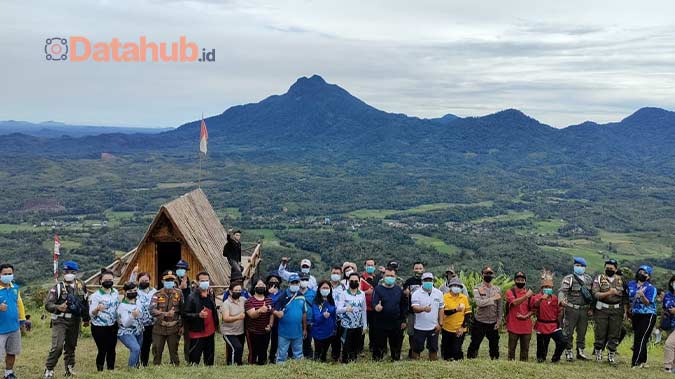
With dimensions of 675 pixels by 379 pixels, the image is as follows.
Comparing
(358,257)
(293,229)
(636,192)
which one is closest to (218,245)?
(358,257)

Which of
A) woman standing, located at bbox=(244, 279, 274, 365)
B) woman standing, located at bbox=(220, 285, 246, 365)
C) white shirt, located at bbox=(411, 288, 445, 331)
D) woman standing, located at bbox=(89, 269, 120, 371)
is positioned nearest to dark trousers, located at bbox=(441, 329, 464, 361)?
white shirt, located at bbox=(411, 288, 445, 331)

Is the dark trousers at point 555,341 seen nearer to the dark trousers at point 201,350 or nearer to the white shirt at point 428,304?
the white shirt at point 428,304

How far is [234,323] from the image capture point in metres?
9.27

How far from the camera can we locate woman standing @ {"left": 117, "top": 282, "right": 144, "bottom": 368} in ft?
28.7

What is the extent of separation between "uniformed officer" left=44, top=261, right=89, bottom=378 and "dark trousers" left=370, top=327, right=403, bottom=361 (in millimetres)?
4760

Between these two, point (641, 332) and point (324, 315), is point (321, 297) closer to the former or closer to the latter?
point (324, 315)

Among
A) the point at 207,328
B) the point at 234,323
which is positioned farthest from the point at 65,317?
the point at 234,323

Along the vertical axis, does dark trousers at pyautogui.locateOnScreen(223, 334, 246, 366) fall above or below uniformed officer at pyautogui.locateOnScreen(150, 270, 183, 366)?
below

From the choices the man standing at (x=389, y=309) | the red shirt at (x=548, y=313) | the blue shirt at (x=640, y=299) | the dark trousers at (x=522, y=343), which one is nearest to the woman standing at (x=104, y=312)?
the man standing at (x=389, y=309)

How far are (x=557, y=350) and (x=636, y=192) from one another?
155045mm

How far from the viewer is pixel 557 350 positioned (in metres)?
9.95

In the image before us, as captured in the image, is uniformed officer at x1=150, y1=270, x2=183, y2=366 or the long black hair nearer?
uniformed officer at x1=150, y1=270, x2=183, y2=366

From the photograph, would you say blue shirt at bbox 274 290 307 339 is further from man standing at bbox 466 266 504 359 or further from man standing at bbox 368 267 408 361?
man standing at bbox 466 266 504 359

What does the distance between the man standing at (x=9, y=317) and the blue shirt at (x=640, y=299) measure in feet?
33.4
